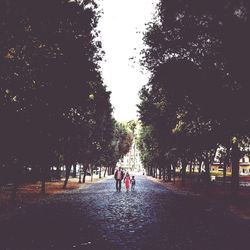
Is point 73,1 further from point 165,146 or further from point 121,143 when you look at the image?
point 121,143

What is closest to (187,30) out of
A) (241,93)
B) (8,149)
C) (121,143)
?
(241,93)

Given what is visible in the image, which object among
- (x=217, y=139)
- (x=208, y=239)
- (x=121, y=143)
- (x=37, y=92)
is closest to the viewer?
(x=208, y=239)

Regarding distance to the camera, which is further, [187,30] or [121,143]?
[121,143]

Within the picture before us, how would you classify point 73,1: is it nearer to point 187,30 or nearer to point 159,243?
point 187,30

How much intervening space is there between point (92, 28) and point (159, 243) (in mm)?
15439

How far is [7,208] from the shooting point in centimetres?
1953

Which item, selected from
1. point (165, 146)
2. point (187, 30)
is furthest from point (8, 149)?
point (165, 146)

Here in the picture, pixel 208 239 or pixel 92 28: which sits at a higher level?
pixel 92 28

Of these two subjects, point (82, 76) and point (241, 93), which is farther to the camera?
point (82, 76)

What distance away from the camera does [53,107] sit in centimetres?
2375

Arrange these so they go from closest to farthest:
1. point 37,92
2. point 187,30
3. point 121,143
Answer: point 37,92, point 187,30, point 121,143

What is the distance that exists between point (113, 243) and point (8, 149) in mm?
12215

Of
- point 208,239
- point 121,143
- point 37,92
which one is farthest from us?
point 121,143

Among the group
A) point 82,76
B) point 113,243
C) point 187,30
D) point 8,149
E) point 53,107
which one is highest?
point 187,30
